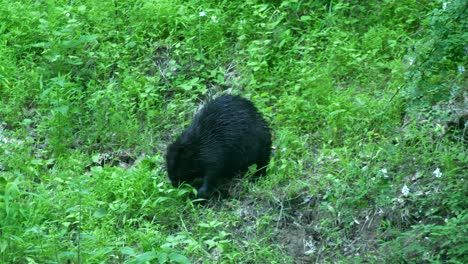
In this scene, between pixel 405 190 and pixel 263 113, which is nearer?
pixel 405 190

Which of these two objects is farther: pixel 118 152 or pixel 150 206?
pixel 118 152

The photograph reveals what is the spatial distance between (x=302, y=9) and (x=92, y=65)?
90.5 inches

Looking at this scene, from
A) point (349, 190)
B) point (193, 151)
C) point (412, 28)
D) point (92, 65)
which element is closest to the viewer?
point (349, 190)

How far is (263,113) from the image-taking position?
7.89 metres

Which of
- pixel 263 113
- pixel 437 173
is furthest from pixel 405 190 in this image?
pixel 263 113

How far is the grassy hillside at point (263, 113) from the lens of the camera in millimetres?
6227

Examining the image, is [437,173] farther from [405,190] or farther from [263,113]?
[263,113]

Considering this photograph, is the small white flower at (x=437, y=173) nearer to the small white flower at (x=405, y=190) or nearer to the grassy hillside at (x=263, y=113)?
the grassy hillside at (x=263, y=113)

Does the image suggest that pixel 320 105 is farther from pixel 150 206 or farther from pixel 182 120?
pixel 150 206

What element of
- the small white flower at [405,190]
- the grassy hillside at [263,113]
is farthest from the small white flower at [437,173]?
the small white flower at [405,190]

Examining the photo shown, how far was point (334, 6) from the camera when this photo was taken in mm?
8828

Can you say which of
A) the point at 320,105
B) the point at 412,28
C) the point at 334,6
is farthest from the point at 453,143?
the point at 334,6

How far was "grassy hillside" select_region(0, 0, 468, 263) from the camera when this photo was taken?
6227mm

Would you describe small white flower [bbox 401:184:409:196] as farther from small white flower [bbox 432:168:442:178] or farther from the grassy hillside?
small white flower [bbox 432:168:442:178]
